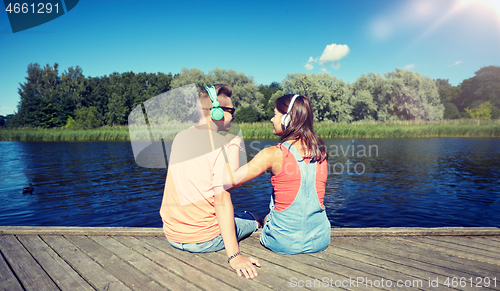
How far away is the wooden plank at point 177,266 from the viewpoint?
235cm

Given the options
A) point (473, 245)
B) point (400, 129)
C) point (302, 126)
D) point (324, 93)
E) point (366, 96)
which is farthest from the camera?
point (366, 96)

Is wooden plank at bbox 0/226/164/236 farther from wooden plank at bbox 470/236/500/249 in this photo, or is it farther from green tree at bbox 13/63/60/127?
green tree at bbox 13/63/60/127

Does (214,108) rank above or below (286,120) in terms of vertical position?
above

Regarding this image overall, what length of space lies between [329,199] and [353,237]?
19.0 ft

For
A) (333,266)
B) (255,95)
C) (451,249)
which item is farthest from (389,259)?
(255,95)

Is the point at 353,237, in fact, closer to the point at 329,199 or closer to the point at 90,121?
the point at 329,199

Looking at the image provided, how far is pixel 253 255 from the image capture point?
2881mm

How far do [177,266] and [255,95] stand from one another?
47.2 m

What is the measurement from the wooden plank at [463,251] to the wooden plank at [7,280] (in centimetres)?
382

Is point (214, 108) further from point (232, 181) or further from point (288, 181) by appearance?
point (288, 181)

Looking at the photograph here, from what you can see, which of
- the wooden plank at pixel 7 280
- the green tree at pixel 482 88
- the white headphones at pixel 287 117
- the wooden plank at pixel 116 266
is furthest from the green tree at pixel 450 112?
the wooden plank at pixel 7 280

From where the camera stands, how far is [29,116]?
56.7 m

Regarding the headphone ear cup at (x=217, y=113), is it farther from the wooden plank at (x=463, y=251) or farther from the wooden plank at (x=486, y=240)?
the wooden plank at (x=486, y=240)

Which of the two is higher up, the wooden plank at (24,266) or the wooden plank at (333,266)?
the wooden plank at (24,266)
